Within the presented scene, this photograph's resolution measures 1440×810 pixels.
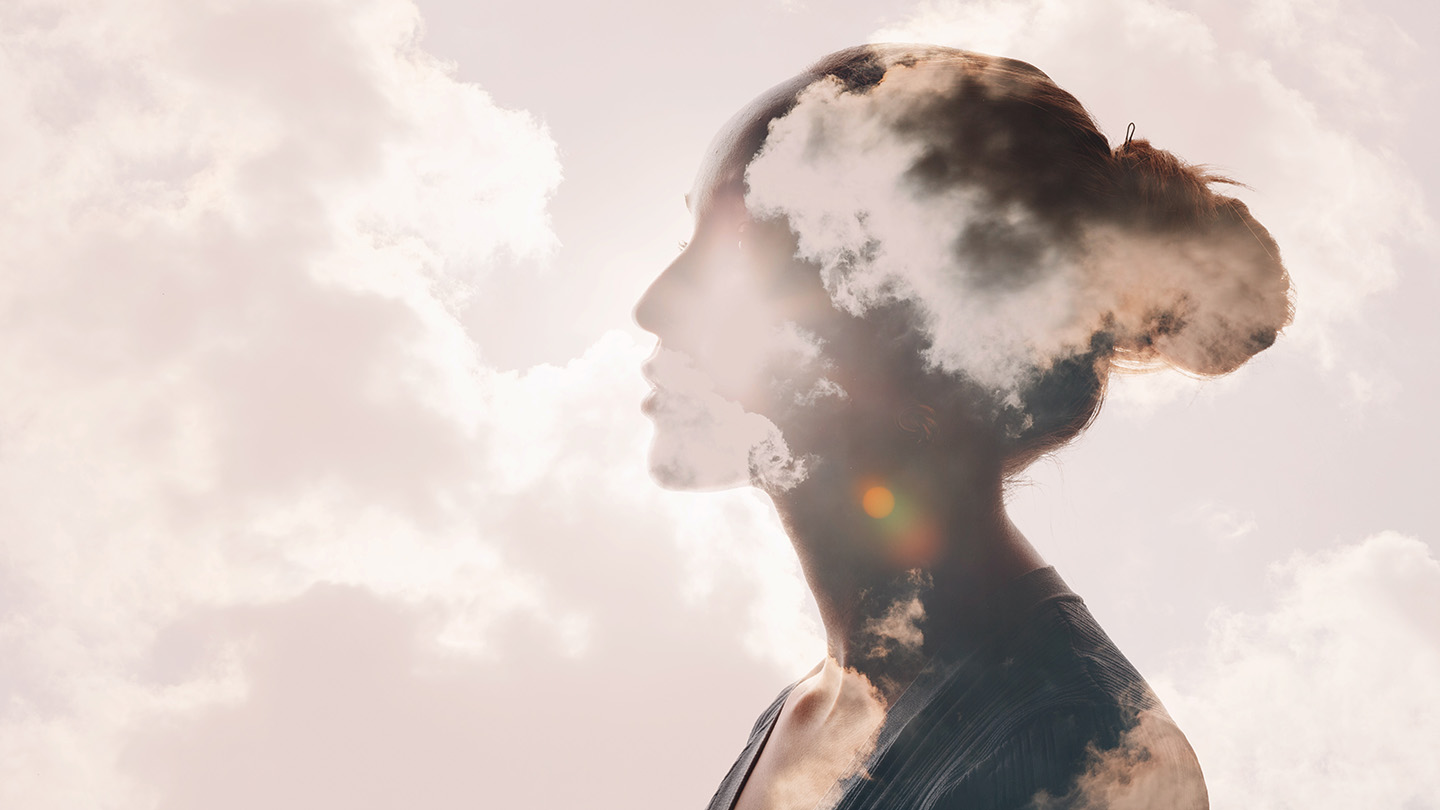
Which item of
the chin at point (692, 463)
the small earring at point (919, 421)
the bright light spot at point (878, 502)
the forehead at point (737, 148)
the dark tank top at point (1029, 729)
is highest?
the forehead at point (737, 148)

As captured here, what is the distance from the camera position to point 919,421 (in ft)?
5.49

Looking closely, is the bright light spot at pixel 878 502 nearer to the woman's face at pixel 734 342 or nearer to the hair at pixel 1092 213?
the woman's face at pixel 734 342

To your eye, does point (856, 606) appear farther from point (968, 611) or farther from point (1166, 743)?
point (1166, 743)

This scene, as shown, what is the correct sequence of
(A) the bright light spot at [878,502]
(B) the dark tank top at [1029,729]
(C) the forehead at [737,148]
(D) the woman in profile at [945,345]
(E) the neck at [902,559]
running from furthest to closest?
(C) the forehead at [737,148] → (A) the bright light spot at [878,502] → (E) the neck at [902,559] → (D) the woman in profile at [945,345] → (B) the dark tank top at [1029,729]

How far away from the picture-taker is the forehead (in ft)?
6.17

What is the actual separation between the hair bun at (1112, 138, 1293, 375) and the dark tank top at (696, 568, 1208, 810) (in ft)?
1.80

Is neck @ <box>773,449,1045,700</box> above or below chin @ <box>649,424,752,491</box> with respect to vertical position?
below

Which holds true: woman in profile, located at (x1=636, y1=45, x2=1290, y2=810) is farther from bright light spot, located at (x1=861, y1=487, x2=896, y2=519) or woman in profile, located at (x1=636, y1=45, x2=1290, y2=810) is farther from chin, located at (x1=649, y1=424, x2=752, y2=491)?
chin, located at (x1=649, y1=424, x2=752, y2=491)

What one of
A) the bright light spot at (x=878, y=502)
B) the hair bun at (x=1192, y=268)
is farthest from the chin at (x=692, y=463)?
the hair bun at (x=1192, y=268)

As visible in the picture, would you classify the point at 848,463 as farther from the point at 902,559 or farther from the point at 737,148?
→ the point at 737,148

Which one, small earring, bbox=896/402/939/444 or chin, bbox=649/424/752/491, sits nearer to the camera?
small earring, bbox=896/402/939/444

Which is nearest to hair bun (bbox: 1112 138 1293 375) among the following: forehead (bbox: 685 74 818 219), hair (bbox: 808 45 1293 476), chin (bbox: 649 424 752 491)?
hair (bbox: 808 45 1293 476)

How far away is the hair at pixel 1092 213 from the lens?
1.57 m

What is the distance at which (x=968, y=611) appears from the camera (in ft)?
5.09
